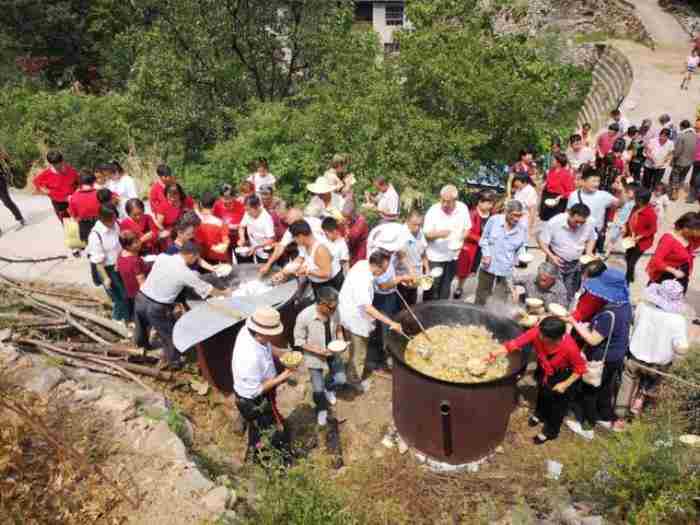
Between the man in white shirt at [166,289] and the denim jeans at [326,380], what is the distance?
161cm

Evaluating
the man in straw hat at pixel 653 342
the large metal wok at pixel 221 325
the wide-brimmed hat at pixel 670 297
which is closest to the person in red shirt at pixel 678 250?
the man in straw hat at pixel 653 342

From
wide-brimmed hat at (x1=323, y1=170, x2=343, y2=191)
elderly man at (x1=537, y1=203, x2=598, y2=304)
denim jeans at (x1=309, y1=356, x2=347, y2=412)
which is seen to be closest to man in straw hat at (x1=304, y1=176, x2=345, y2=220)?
wide-brimmed hat at (x1=323, y1=170, x2=343, y2=191)

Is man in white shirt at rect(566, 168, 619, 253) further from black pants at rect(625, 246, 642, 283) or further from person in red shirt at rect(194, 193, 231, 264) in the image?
person in red shirt at rect(194, 193, 231, 264)

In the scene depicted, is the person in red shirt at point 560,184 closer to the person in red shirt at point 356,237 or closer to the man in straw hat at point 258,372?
the person in red shirt at point 356,237

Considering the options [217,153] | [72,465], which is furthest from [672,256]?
[217,153]

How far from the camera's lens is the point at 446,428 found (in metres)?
5.37

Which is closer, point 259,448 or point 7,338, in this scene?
point 259,448

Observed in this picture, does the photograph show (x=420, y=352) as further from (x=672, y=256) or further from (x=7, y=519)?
(x=7, y=519)

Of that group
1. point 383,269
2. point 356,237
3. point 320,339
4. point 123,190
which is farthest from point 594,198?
point 123,190

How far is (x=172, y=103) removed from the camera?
13.4m

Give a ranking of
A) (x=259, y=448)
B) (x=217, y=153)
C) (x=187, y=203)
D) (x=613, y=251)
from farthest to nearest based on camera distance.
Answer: (x=217, y=153)
(x=613, y=251)
(x=187, y=203)
(x=259, y=448)

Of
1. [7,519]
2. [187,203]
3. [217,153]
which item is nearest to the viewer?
[7,519]

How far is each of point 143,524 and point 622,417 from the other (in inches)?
202

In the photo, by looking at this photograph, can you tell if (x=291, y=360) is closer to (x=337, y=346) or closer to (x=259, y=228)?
(x=337, y=346)
